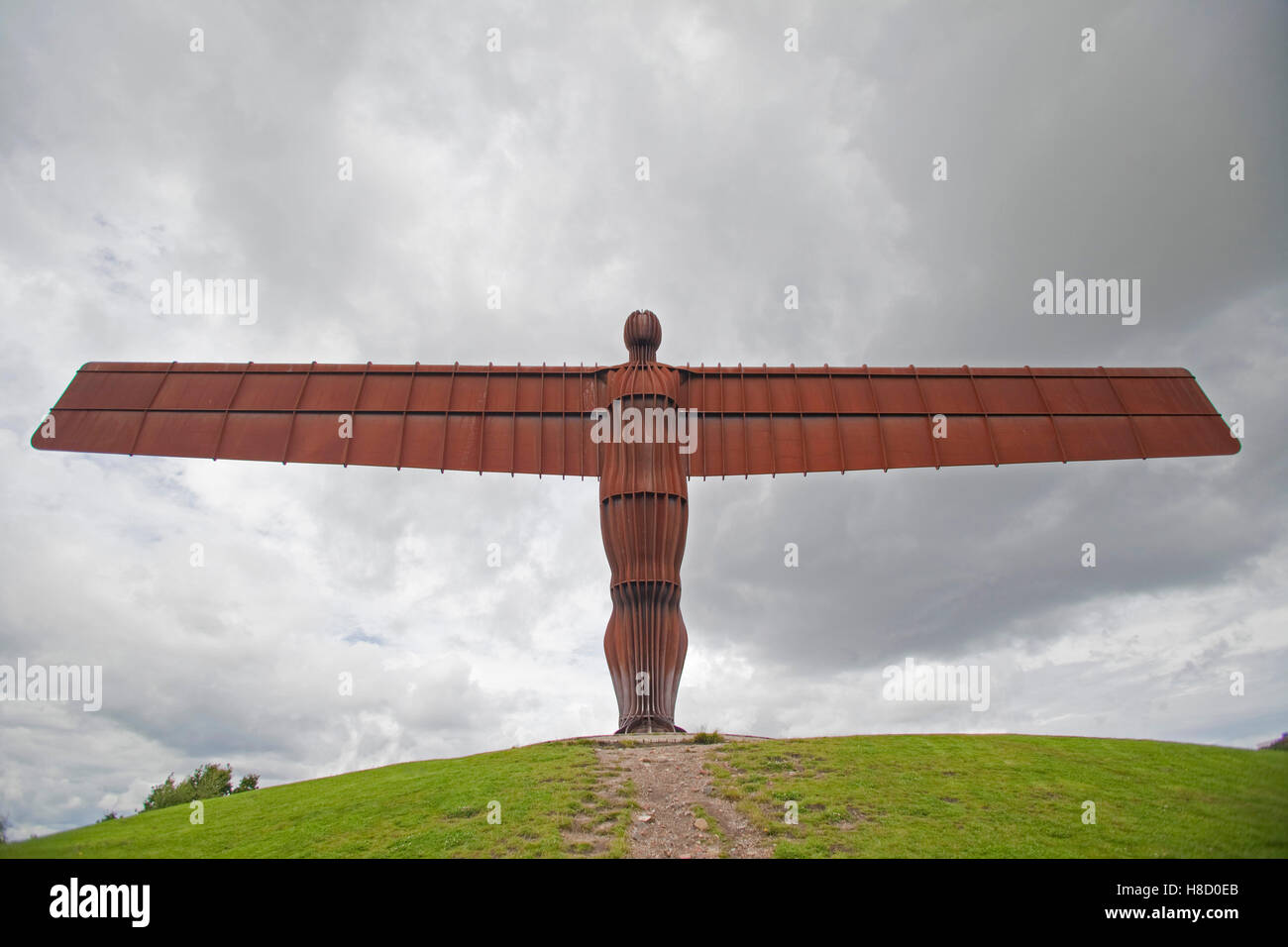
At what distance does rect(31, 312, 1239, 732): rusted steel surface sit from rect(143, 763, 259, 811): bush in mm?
19006

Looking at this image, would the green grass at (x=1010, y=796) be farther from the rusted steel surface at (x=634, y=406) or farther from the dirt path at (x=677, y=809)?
the rusted steel surface at (x=634, y=406)

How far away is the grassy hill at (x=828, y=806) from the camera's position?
1191 centimetres

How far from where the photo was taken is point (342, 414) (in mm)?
22891

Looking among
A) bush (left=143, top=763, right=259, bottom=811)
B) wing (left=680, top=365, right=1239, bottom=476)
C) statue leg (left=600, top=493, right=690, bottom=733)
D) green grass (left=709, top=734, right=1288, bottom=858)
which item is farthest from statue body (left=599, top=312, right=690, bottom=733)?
bush (left=143, top=763, right=259, bottom=811)

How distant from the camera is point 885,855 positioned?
11.5 metres

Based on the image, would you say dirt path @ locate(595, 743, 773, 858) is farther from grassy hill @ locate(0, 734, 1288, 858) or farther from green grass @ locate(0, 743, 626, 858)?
green grass @ locate(0, 743, 626, 858)

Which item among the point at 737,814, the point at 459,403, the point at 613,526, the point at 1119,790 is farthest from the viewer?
the point at 459,403

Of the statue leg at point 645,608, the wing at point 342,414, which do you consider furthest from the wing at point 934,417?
the wing at point 342,414

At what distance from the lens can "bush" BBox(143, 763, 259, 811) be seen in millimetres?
34719

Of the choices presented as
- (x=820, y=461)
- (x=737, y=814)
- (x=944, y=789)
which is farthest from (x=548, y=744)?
(x=820, y=461)
